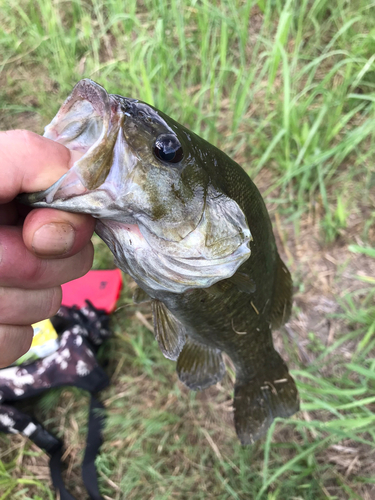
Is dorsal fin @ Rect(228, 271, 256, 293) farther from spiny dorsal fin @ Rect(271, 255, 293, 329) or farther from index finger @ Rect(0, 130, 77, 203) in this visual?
index finger @ Rect(0, 130, 77, 203)

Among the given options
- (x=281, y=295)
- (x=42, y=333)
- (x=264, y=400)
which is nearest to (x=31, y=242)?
(x=281, y=295)

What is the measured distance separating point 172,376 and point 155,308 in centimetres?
99

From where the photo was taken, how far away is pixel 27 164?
643 millimetres

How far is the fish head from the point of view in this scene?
0.62m

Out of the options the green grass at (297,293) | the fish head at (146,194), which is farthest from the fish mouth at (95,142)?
the green grass at (297,293)

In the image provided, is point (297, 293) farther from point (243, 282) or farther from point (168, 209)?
point (168, 209)

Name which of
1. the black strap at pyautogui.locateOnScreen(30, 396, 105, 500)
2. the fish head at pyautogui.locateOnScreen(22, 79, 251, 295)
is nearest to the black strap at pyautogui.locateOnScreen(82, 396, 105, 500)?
the black strap at pyautogui.locateOnScreen(30, 396, 105, 500)

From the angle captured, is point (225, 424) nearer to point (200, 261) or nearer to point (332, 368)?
point (332, 368)

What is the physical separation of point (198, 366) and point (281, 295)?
1.38ft

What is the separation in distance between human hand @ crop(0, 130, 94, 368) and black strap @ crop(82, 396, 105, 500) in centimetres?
102

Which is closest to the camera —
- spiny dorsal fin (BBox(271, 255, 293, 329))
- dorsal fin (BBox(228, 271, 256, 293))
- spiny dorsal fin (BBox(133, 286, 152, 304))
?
dorsal fin (BBox(228, 271, 256, 293))

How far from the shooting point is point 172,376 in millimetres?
1771

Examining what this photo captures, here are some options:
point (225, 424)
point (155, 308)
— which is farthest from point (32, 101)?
point (225, 424)

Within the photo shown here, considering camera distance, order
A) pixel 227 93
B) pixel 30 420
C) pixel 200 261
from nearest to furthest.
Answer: pixel 200 261, pixel 30 420, pixel 227 93
